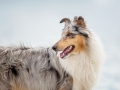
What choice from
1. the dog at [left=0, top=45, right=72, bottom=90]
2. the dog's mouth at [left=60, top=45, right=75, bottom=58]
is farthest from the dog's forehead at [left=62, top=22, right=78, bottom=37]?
the dog at [left=0, top=45, right=72, bottom=90]

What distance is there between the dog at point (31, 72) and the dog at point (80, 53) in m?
0.29

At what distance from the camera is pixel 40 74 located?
974 centimetres

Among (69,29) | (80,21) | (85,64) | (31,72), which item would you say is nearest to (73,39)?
(69,29)

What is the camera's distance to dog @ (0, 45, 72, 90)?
9.54 meters

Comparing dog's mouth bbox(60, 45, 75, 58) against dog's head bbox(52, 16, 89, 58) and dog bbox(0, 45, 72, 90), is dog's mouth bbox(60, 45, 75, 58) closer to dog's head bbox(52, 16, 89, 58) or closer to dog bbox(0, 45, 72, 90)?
dog's head bbox(52, 16, 89, 58)

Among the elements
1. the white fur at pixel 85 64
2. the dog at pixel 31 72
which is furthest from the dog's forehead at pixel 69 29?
the dog at pixel 31 72

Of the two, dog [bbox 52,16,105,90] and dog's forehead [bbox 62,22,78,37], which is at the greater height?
dog's forehead [bbox 62,22,78,37]

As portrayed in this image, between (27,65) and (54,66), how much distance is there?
0.87m

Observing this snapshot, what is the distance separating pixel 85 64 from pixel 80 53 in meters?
0.45

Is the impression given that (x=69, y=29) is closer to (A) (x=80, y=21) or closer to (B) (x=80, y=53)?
(A) (x=80, y=21)

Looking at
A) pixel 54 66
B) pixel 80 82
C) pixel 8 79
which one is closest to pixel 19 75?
pixel 8 79

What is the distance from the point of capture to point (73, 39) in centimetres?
927

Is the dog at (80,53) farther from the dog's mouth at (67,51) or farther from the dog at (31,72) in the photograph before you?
the dog at (31,72)

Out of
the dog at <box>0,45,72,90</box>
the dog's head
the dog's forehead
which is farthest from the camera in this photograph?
the dog at <box>0,45,72,90</box>
